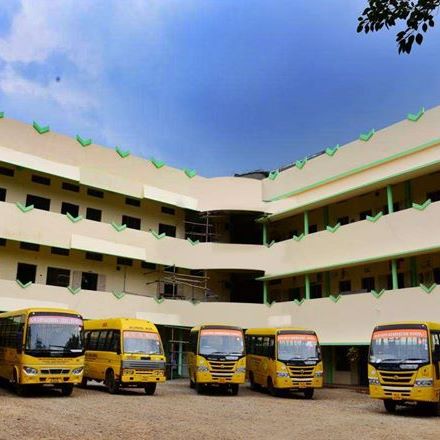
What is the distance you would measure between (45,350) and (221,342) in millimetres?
6433

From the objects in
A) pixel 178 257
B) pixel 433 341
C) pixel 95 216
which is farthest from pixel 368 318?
pixel 95 216

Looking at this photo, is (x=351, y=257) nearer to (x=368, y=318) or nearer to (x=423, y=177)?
(x=368, y=318)

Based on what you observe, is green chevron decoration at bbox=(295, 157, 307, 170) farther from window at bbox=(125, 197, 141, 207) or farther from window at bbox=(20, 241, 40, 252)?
window at bbox=(20, 241, 40, 252)

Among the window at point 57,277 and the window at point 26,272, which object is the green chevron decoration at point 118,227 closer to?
the window at point 57,277

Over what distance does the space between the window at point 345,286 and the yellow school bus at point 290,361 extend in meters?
7.75

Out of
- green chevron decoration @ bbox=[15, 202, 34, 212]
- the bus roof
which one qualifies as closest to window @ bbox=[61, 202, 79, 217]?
green chevron decoration @ bbox=[15, 202, 34, 212]

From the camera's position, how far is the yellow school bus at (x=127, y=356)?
1869cm

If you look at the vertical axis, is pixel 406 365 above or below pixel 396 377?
above

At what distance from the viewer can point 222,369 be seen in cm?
2006

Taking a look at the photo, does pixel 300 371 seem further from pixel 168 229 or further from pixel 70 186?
pixel 70 186

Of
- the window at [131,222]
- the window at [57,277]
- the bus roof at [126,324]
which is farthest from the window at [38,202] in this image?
the bus roof at [126,324]

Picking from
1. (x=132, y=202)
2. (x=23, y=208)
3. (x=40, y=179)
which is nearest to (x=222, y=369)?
(x=23, y=208)

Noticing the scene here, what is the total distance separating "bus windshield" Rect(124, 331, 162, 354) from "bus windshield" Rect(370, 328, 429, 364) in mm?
7376

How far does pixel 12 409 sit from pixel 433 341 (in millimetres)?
10644
